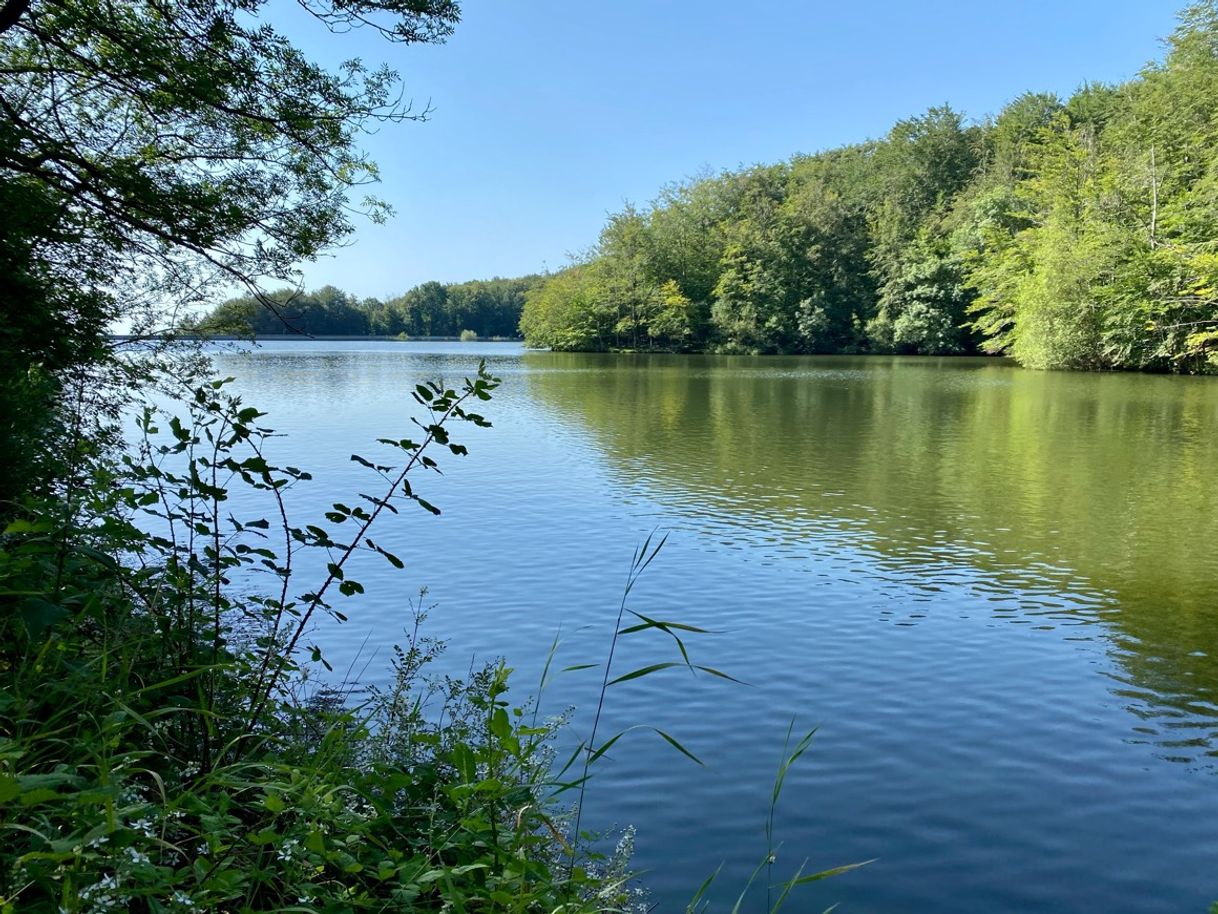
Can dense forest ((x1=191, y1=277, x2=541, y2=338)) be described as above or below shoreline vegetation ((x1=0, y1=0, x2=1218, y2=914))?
above

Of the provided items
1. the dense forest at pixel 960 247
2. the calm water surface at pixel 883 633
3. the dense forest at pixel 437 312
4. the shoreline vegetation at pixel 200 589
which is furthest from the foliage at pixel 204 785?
the dense forest at pixel 437 312

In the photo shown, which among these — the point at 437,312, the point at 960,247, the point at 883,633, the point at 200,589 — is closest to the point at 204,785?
the point at 200,589

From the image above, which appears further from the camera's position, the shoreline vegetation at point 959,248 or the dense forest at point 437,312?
the dense forest at point 437,312

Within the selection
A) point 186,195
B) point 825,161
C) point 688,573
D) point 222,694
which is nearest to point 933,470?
point 688,573

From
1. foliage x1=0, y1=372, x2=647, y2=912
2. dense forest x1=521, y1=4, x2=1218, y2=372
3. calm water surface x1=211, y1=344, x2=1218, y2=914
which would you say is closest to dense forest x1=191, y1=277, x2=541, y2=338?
dense forest x1=521, y1=4, x2=1218, y2=372

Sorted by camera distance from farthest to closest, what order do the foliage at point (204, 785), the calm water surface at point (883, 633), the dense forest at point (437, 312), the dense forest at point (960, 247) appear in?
the dense forest at point (437, 312) < the dense forest at point (960, 247) < the calm water surface at point (883, 633) < the foliage at point (204, 785)

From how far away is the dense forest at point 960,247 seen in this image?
37.2m

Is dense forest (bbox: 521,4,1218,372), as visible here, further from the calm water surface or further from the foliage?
the foliage

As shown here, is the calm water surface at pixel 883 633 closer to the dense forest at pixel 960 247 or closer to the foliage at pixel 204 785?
the foliage at pixel 204 785

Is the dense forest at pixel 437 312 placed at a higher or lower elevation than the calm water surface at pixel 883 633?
higher

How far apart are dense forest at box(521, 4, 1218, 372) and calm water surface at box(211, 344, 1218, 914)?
2217 cm

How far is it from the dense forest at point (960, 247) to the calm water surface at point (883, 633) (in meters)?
22.2

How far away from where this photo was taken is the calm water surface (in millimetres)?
4691

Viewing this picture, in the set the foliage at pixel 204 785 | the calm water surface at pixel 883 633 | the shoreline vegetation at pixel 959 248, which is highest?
the shoreline vegetation at pixel 959 248
